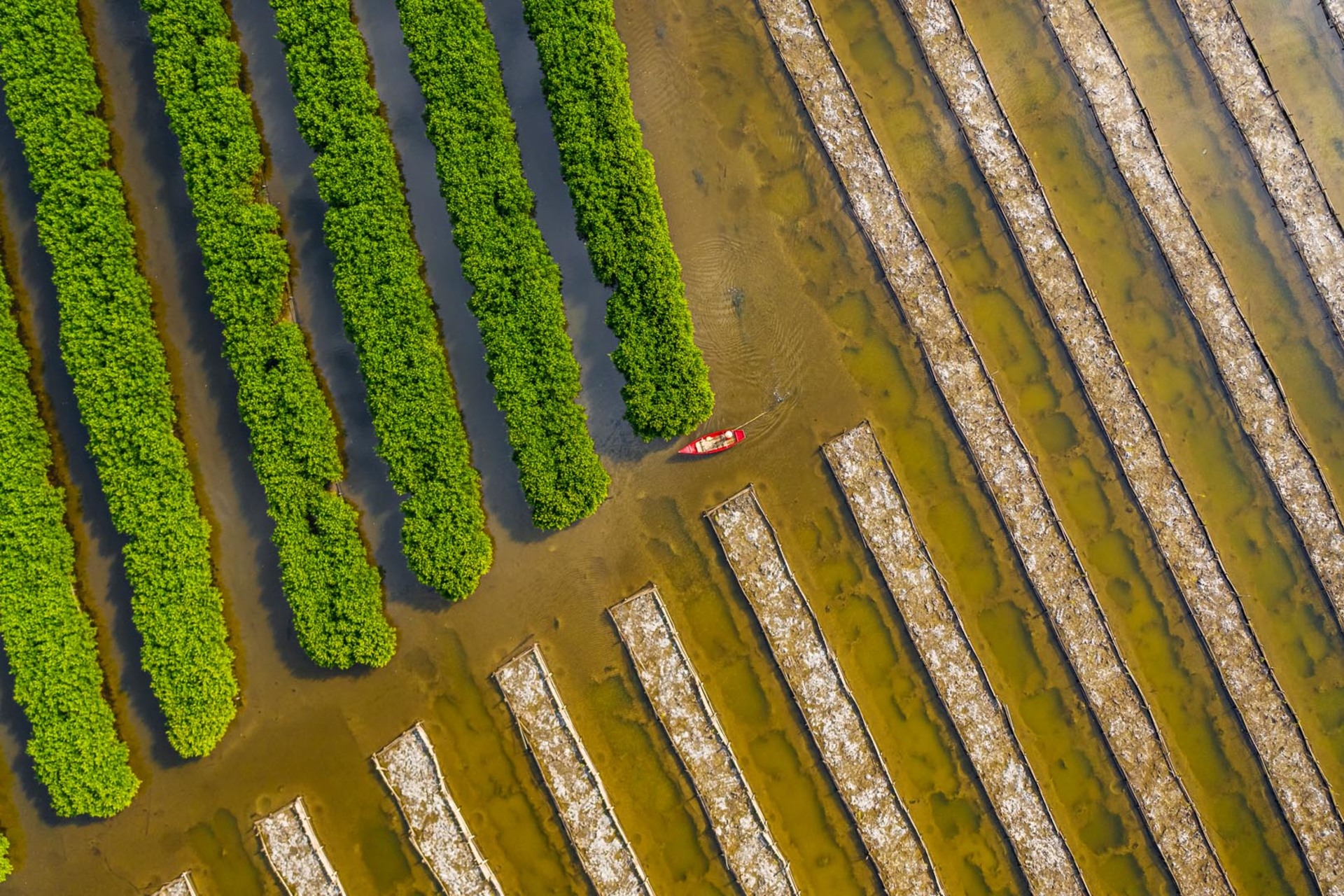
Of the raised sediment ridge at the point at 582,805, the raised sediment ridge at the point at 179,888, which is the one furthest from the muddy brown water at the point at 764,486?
the raised sediment ridge at the point at 582,805

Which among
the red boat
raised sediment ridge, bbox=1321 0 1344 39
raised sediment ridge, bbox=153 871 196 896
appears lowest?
raised sediment ridge, bbox=153 871 196 896

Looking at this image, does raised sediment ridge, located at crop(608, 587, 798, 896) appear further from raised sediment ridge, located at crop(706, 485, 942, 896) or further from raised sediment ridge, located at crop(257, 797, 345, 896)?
raised sediment ridge, located at crop(257, 797, 345, 896)

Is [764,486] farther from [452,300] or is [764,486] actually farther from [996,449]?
[452,300]

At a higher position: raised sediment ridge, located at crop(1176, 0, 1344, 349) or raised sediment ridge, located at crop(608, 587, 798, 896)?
raised sediment ridge, located at crop(1176, 0, 1344, 349)

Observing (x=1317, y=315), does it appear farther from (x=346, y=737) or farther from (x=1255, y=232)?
(x=346, y=737)

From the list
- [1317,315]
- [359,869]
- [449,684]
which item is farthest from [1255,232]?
[359,869]

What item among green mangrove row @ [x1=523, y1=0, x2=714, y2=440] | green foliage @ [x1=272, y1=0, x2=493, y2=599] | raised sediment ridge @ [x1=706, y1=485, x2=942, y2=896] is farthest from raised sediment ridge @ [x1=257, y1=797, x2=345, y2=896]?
green mangrove row @ [x1=523, y1=0, x2=714, y2=440]

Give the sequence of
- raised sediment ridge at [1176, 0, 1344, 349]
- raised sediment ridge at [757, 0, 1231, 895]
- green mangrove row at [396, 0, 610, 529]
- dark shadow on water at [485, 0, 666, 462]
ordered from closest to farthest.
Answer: green mangrove row at [396, 0, 610, 529] < dark shadow on water at [485, 0, 666, 462] < raised sediment ridge at [757, 0, 1231, 895] < raised sediment ridge at [1176, 0, 1344, 349]
